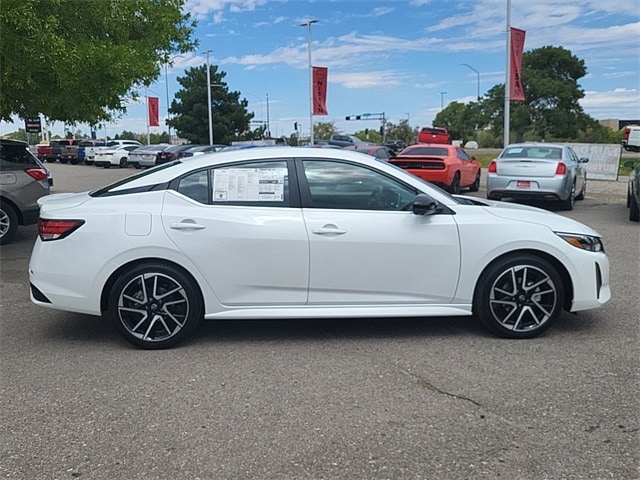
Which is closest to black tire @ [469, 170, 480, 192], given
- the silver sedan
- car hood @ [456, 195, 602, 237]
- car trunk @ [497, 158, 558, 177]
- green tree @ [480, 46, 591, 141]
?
the silver sedan

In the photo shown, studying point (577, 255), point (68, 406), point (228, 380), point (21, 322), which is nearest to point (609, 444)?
point (577, 255)

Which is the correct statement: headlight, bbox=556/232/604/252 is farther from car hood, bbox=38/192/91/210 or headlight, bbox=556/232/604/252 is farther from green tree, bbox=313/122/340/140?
green tree, bbox=313/122/340/140

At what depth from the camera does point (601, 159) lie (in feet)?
73.4

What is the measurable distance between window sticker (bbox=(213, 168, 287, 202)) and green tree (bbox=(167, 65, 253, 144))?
184 ft

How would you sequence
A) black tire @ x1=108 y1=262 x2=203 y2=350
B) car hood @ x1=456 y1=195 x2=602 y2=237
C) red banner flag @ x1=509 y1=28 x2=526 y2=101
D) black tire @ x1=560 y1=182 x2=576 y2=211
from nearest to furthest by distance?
1. black tire @ x1=108 y1=262 x2=203 y2=350
2. car hood @ x1=456 y1=195 x2=602 y2=237
3. black tire @ x1=560 y1=182 x2=576 y2=211
4. red banner flag @ x1=509 y1=28 x2=526 y2=101

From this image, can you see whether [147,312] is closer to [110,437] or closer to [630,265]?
[110,437]

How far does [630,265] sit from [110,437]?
6.80 m

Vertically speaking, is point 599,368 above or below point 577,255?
below

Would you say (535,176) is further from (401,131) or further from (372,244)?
(401,131)

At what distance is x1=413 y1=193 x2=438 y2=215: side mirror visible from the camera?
4.89 meters

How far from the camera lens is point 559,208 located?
14758mm

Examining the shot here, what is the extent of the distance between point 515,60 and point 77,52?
18.0 meters

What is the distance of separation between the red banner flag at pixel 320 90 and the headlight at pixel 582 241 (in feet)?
110

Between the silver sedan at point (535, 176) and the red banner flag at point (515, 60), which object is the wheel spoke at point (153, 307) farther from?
the red banner flag at point (515, 60)
